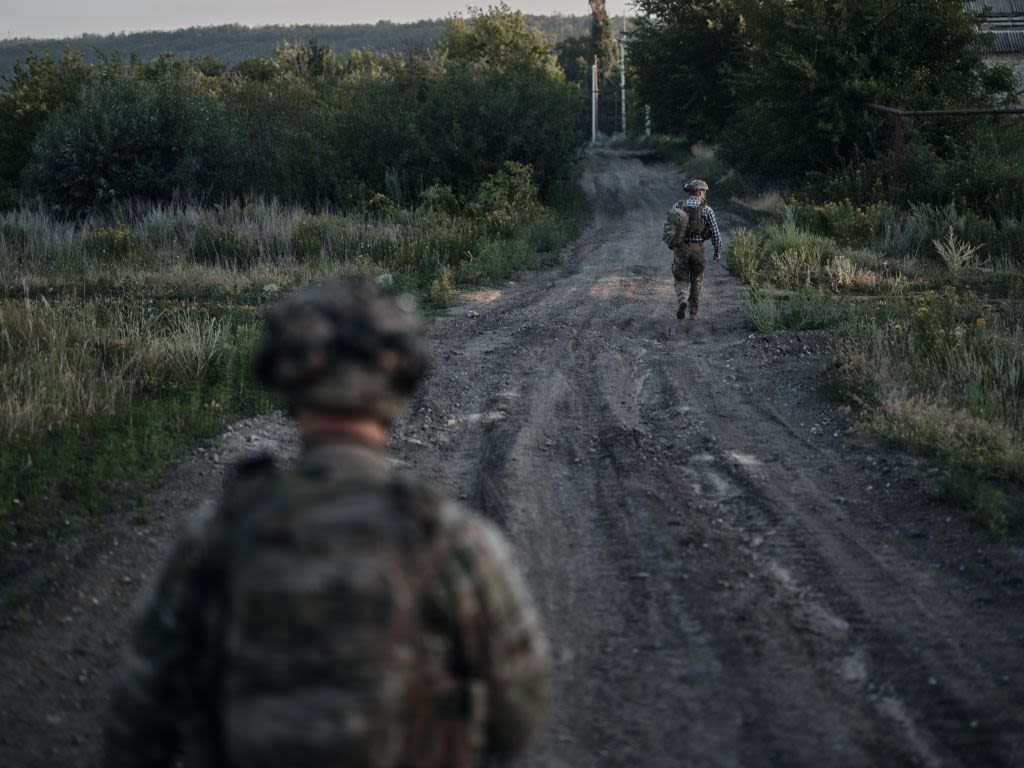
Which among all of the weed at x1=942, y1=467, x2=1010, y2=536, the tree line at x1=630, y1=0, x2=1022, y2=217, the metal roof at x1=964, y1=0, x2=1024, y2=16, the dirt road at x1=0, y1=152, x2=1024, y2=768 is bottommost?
the dirt road at x1=0, y1=152, x2=1024, y2=768

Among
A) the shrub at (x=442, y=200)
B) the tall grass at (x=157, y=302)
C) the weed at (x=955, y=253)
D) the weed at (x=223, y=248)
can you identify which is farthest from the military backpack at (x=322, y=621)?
A: the shrub at (x=442, y=200)

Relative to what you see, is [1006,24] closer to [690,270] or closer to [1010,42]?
[1010,42]

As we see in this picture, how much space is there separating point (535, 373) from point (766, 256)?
8.69 metres

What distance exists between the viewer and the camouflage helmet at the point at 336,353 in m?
2.04

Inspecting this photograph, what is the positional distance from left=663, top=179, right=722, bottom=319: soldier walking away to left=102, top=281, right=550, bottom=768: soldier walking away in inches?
465

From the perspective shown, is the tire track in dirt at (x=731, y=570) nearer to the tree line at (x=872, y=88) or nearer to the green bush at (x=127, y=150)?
the tree line at (x=872, y=88)

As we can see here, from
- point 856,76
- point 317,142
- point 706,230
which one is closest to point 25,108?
point 317,142

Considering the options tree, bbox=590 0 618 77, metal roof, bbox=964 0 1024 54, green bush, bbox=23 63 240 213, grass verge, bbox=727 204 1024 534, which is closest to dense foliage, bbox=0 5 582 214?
green bush, bbox=23 63 240 213

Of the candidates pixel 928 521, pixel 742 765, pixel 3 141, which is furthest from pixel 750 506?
pixel 3 141

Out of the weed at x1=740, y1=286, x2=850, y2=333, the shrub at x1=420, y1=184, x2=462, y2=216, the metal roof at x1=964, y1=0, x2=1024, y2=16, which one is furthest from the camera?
the metal roof at x1=964, y1=0, x2=1024, y2=16

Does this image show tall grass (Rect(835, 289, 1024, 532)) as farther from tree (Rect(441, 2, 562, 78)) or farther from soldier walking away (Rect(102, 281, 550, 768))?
tree (Rect(441, 2, 562, 78))

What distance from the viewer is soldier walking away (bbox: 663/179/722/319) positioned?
1359cm

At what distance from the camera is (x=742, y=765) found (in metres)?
3.91

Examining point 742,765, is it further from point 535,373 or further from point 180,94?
point 180,94
